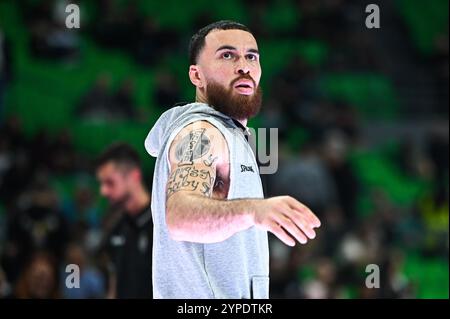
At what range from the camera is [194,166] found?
3094 mm

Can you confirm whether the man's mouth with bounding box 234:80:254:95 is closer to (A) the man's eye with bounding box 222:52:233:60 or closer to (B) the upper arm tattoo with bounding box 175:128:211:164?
(A) the man's eye with bounding box 222:52:233:60

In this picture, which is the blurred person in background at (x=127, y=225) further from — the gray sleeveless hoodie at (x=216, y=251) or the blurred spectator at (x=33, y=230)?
the blurred spectator at (x=33, y=230)

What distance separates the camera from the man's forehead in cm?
359


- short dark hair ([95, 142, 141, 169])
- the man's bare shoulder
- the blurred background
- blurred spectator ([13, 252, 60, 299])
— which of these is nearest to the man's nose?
the man's bare shoulder

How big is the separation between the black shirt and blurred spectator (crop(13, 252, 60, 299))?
140 cm

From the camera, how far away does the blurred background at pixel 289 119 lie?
894cm

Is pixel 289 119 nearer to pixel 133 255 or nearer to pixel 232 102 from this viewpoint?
pixel 133 255

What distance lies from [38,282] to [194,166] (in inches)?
178

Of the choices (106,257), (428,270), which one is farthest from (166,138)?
(428,270)

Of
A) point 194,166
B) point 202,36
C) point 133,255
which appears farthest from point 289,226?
point 133,255

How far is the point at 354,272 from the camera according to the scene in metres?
9.05

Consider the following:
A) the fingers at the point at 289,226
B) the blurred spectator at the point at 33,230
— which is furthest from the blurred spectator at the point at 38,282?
the fingers at the point at 289,226

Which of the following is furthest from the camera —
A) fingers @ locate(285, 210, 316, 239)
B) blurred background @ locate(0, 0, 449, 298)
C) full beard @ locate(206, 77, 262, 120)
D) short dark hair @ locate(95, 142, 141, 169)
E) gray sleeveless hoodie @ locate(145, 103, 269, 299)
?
blurred background @ locate(0, 0, 449, 298)

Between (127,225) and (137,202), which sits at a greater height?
(137,202)
